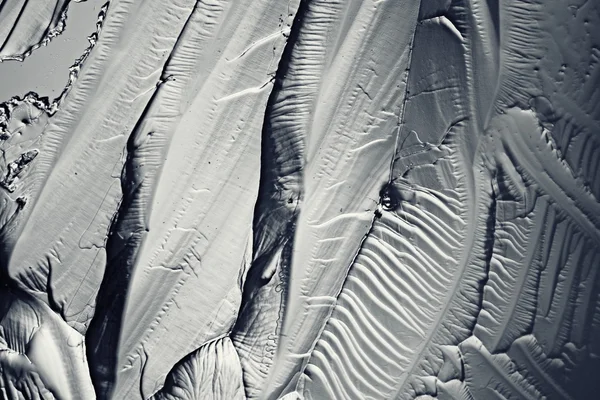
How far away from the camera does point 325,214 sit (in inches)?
30.4

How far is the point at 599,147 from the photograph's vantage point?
77 cm

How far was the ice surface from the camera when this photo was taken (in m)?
0.77

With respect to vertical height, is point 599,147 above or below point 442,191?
above

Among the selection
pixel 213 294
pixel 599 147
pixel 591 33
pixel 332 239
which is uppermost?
pixel 591 33

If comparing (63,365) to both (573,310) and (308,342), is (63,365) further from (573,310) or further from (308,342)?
(573,310)

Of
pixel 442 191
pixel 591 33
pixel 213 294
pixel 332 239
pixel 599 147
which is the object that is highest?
pixel 591 33

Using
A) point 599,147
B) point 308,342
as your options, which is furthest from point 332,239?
point 599,147

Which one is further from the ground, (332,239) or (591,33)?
(591,33)

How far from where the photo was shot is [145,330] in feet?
2.55

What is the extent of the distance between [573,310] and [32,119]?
31.1 inches

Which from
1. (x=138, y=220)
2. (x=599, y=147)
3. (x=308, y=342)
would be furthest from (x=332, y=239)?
(x=599, y=147)

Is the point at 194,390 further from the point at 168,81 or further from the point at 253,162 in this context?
the point at 168,81

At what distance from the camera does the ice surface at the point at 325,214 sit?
77 cm

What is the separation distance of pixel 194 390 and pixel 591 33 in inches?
28.6
